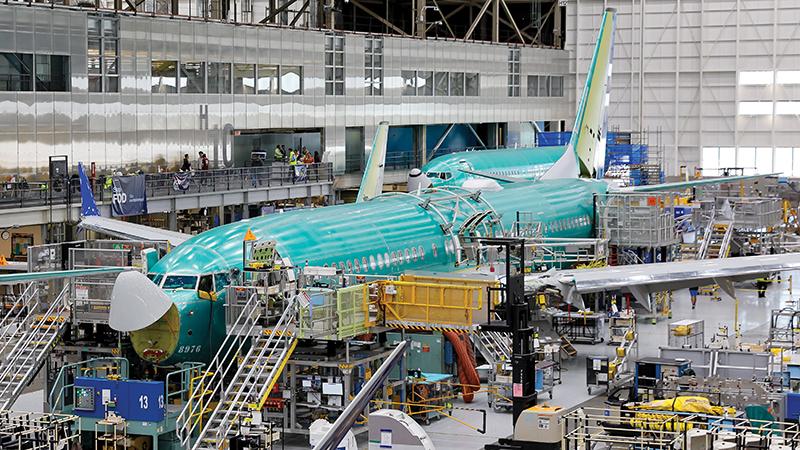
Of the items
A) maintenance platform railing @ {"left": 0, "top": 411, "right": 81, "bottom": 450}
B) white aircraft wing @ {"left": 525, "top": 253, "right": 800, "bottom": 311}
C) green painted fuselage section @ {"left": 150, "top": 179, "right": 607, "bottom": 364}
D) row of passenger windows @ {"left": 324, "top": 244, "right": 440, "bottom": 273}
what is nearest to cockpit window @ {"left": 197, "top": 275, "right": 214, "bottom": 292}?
green painted fuselage section @ {"left": 150, "top": 179, "right": 607, "bottom": 364}

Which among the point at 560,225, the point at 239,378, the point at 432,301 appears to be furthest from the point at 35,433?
the point at 560,225

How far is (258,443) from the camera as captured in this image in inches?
1105

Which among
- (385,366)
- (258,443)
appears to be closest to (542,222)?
(258,443)

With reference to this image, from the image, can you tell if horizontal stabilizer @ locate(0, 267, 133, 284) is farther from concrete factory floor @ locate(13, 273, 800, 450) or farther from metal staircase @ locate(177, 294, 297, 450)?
concrete factory floor @ locate(13, 273, 800, 450)

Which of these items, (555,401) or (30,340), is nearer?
(30,340)

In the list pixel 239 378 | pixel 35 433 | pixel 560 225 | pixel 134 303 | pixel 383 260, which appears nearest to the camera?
pixel 35 433

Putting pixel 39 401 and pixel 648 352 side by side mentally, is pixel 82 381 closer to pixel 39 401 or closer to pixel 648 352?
pixel 39 401

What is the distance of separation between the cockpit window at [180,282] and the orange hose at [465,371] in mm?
8043

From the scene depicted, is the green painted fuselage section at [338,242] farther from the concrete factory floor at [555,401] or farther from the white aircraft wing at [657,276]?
the concrete factory floor at [555,401]

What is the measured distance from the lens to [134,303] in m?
29.0

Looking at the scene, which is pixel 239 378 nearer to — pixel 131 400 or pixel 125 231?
pixel 131 400

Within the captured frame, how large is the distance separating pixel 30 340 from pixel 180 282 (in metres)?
3.62

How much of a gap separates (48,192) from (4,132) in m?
2.94

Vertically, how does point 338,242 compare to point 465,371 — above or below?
above
